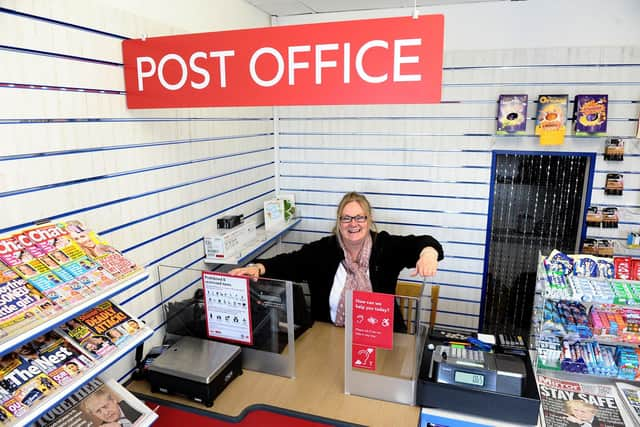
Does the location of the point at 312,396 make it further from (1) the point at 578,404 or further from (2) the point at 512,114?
(2) the point at 512,114

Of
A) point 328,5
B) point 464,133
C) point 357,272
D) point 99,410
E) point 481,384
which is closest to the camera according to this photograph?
point 99,410

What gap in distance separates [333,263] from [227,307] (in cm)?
86

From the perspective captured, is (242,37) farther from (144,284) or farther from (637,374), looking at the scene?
(637,374)

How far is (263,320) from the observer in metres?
2.05

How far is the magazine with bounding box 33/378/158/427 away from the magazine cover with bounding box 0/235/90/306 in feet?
1.59

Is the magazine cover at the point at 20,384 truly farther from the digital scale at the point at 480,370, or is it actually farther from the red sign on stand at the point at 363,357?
the digital scale at the point at 480,370

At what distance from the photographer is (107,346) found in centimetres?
150

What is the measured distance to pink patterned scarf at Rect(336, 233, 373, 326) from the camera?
2.57 meters

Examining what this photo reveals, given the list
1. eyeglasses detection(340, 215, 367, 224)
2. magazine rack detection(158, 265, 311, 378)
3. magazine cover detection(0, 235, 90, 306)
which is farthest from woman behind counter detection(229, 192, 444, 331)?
magazine cover detection(0, 235, 90, 306)

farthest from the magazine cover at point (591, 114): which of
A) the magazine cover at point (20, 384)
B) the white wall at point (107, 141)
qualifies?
the magazine cover at point (20, 384)

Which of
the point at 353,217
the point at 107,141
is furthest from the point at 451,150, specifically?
the point at 107,141

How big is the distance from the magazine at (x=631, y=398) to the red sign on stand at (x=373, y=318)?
1062mm

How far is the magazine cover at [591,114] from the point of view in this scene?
3.14 metres

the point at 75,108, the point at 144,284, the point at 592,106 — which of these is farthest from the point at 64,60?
the point at 592,106
